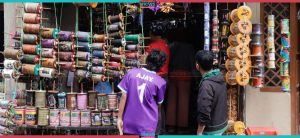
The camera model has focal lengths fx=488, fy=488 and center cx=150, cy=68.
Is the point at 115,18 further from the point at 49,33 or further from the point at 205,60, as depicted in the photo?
the point at 205,60

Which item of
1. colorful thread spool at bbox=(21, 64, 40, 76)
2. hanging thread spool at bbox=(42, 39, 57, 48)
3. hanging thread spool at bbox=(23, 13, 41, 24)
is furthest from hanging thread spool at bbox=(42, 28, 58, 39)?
colorful thread spool at bbox=(21, 64, 40, 76)

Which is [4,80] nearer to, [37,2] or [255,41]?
[37,2]

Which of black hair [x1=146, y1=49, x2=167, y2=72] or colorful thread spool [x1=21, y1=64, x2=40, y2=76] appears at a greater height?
black hair [x1=146, y1=49, x2=167, y2=72]

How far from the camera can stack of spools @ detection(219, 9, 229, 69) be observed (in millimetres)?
6766

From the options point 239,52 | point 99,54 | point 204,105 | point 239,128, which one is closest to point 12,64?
point 99,54

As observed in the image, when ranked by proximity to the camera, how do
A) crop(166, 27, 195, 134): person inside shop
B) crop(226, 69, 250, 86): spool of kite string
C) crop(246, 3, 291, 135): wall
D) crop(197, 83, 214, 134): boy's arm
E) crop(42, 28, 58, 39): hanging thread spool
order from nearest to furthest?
crop(197, 83, 214, 134): boy's arm
crop(226, 69, 250, 86): spool of kite string
crop(42, 28, 58, 39): hanging thread spool
crop(246, 3, 291, 135): wall
crop(166, 27, 195, 134): person inside shop

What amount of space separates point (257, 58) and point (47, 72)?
113 inches

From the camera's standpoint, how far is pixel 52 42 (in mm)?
6559

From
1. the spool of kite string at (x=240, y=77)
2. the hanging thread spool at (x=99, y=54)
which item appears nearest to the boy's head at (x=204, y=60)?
the spool of kite string at (x=240, y=77)

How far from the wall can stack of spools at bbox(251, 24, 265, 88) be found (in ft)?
1.11

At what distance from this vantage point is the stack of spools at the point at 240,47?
6.48 m

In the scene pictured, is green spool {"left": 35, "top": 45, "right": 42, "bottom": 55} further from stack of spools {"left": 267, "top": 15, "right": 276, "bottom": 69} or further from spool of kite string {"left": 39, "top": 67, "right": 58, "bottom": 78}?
stack of spools {"left": 267, "top": 15, "right": 276, "bottom": 69}

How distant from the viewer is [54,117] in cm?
665

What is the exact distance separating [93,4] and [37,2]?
75cm
